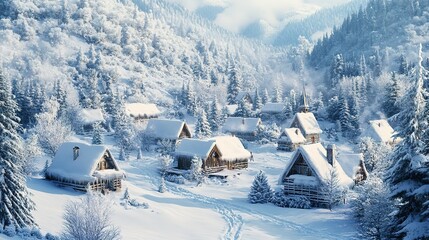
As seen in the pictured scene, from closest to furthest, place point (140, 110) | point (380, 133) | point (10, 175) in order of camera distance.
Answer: point (10, 175) → point (380, 133) → point (140, 110)

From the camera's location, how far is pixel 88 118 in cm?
8375

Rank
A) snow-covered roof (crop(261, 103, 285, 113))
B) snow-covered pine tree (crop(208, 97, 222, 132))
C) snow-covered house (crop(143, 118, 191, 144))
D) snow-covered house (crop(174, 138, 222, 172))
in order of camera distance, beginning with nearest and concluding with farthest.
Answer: snow-covered house (crop(174, 138, 222, 172)), snow-covered house (crop(143, 118, 191, 144)), snow-covered pine tree (crop(208, 97, 222, 132)), snow-covered roof (crop(261, 103, 285, 113))

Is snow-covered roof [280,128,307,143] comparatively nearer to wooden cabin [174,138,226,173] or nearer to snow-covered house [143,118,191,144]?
snow-covered house [143,118,191,144]

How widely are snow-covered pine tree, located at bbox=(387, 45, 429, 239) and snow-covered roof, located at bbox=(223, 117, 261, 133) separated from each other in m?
58.8

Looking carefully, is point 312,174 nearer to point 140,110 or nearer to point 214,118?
point 214,118

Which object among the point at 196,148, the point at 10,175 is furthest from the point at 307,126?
the point at 10,175

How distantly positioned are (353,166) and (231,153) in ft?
52.2

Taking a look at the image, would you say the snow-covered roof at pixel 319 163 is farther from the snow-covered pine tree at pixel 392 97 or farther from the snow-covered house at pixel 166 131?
the snow-covered pine tree at pixel 392 97

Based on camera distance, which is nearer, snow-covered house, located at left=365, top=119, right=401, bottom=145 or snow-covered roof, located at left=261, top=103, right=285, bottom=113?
snow-covered house, located at left=365, top=119, right=401, bottom=145

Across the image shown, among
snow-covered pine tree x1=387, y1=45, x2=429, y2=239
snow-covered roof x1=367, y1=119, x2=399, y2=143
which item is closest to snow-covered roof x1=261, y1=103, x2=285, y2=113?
snow-covered roof x1=367, y1=119, x2=399, y2=143

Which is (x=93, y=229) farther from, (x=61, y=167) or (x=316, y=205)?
(x=316, y=205)

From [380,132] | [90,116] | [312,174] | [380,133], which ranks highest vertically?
[90,116]

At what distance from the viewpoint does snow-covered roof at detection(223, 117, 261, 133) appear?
8050 cm

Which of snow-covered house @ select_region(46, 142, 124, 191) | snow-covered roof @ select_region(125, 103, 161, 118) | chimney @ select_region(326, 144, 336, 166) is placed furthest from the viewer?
snow-covered roof @ select_region(125, 103, 161, 118)
